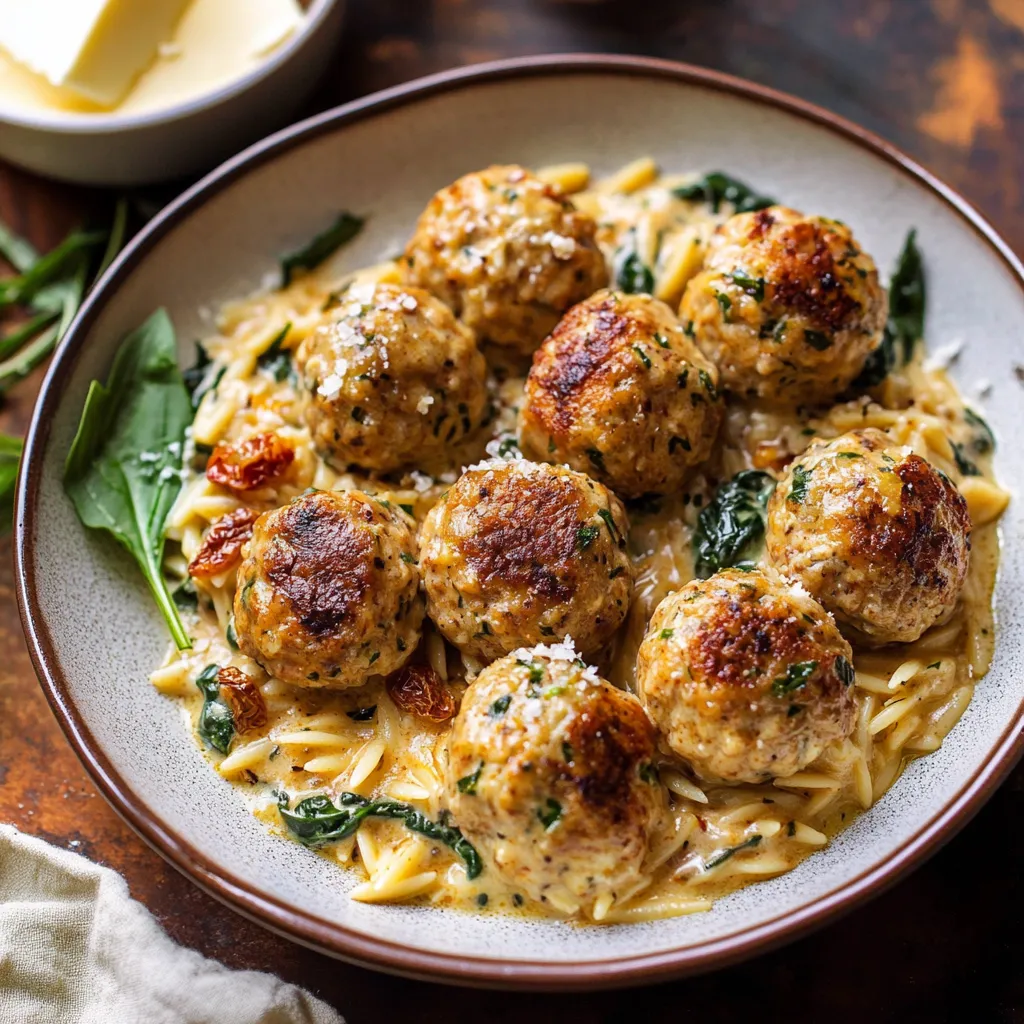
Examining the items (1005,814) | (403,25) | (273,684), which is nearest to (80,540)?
(273,684)

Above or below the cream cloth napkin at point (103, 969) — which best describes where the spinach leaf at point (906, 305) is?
above

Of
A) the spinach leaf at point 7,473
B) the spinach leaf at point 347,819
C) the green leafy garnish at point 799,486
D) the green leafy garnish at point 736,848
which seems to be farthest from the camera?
the spinach leaf at point 7,473

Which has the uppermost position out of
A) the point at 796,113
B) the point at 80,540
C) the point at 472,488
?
the point at 796,113

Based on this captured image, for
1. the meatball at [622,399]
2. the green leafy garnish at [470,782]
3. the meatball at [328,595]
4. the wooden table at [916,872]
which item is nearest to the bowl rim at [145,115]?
the wooden table at [916,872]

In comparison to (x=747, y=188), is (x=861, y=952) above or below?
below

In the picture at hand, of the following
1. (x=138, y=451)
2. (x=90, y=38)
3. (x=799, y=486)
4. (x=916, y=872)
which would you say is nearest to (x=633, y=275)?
(x=799, y=486)

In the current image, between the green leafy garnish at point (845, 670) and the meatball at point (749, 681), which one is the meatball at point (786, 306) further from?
the green leafy garnish at point (845, 670)

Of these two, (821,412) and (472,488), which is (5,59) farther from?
(821,412)
